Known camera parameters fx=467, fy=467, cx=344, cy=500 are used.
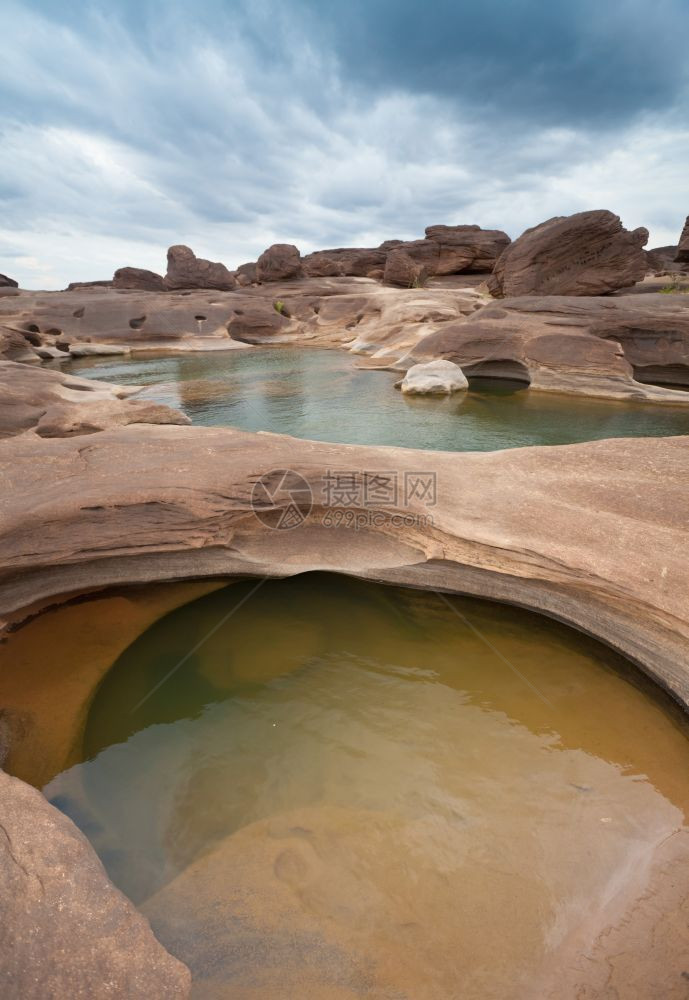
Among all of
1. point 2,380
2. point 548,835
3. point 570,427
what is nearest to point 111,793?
point 548,835

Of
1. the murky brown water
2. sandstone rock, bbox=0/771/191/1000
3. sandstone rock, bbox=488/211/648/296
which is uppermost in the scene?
sandstone rock, bbox=488/211/648/296

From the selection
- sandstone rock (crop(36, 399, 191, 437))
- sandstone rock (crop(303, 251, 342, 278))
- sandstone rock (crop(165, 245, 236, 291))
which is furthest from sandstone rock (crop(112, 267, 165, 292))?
sandstone rock (crop(36, 399, 191, 437))

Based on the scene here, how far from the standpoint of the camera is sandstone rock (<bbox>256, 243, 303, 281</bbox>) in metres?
33.8

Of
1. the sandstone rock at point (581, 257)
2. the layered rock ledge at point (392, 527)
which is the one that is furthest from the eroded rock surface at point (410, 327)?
the layered rock ledge at point (392, 527)

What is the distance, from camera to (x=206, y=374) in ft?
61.0

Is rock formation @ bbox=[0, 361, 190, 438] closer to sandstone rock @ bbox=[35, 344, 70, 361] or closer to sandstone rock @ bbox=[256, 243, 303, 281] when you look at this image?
sandstone rock @ bbox=[35, 344, 70, 361]

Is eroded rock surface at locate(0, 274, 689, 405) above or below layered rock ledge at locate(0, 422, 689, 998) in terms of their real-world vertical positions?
above

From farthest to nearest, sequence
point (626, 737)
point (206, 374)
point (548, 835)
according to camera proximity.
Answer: point (206, 374) → point (626, 737) → point (548, 835)

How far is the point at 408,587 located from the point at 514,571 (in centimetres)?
128

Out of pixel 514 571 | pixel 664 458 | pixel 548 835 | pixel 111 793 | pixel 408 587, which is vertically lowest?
pixel 111 793

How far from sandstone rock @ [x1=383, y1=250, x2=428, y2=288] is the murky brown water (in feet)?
103

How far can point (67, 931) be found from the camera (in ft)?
5.98

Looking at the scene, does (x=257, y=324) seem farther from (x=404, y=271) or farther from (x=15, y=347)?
(x=15, y=347)

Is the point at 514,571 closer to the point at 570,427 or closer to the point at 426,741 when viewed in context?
the point at 426,741
